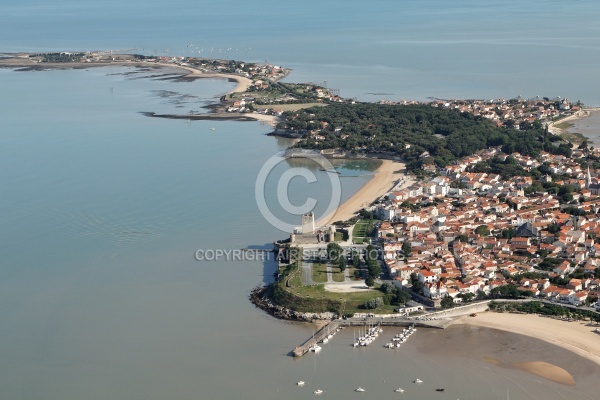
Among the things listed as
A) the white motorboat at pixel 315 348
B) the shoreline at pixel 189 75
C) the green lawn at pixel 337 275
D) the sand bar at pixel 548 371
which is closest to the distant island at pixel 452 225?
the green lawn at pixel 337 275

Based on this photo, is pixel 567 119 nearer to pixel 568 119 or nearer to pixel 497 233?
pixel 568 119

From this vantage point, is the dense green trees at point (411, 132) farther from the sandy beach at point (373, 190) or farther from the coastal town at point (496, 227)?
the sandy beach at point (373, 190)

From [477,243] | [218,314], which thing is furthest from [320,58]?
[218,314]

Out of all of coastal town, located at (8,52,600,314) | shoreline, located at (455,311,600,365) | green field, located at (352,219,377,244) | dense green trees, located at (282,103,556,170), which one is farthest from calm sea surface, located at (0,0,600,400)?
coastal town, located at (8,52,600,314)

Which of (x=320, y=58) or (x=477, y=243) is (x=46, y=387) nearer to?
(x=477, y=243)

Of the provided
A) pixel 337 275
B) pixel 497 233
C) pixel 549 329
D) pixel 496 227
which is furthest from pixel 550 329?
pixel 496 227

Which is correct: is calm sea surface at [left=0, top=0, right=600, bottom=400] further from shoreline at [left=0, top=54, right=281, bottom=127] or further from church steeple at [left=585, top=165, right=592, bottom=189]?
church steeple at [left=585, top=165, right=592, bottom=189]
